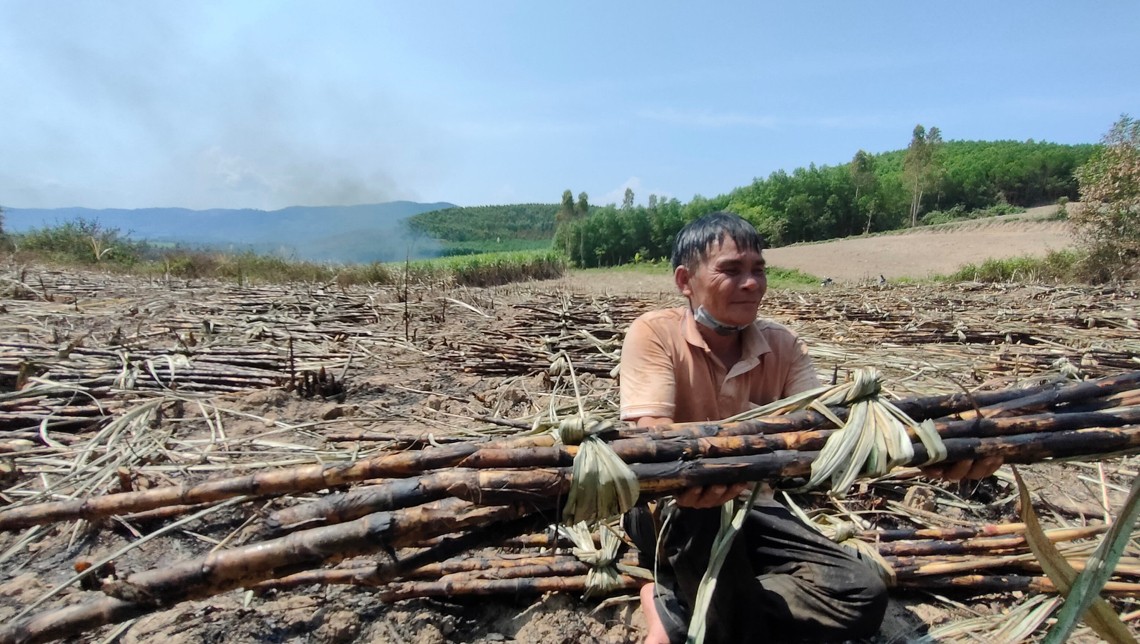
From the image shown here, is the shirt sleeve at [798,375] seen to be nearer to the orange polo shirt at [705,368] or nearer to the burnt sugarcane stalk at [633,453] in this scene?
the orange polo shirt at [705,368]

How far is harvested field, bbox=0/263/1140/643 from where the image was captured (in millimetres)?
1731

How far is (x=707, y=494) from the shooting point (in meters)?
1.17

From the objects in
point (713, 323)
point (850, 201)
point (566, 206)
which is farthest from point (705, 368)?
point (850, 201)

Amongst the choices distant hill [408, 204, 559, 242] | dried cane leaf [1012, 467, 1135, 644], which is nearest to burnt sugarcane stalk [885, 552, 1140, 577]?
dried cane leaf [1012, 467, 1135, 644]

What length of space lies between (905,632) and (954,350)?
12.1 ft

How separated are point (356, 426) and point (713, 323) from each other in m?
2.08

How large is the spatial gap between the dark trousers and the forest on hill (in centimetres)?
2863

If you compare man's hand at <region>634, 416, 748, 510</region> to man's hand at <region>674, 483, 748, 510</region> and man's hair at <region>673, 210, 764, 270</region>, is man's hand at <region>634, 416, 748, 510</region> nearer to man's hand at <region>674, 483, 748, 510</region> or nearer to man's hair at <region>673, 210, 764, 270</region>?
man's hand at <region>674, 483, 748, 510</region>

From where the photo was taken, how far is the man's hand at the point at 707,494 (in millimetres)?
1148

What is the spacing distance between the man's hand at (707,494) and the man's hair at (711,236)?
84cm

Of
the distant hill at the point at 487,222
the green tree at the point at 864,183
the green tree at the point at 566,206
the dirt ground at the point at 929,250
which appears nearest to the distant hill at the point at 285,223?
the distant hill at the point at 487,222

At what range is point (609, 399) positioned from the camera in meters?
3.22

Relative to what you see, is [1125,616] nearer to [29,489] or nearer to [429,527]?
[429,527]

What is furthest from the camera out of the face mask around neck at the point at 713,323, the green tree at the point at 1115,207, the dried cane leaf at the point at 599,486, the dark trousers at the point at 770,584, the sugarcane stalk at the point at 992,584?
the green tree at the point at 1115,207
